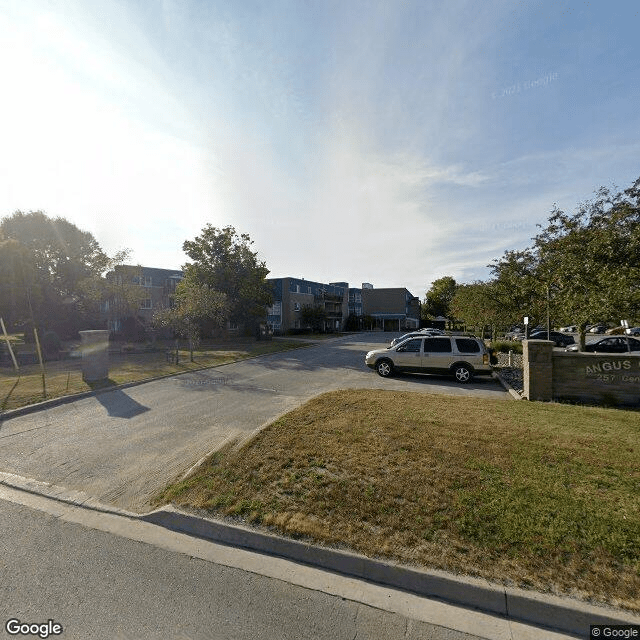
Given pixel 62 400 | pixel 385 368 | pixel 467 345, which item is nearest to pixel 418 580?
pixel 62 400

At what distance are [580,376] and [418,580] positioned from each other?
917cm

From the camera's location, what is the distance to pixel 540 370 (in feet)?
30.7

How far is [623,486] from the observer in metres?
3.97

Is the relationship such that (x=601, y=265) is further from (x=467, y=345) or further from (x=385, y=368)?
(x=385, y=368)

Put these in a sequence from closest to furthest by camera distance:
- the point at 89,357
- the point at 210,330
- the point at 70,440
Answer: the point at 70,440 → the point at 89,357 → the point at 210,330

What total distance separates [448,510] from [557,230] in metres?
17.1

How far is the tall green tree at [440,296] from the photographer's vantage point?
6650 centimetres

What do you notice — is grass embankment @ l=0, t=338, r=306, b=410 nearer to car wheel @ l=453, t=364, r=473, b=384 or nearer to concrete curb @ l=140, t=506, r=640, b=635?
concrete curb @ l=140, t=506, r=640, b=635

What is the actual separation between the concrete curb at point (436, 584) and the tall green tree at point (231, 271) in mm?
28163

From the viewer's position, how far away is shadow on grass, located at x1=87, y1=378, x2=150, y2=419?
8.40 meters

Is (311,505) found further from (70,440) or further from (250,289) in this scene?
(250,289)

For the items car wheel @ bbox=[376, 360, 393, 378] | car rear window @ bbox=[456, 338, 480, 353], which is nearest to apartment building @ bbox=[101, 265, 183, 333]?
car wheel @ bbox=[376, 360, 393, 378]

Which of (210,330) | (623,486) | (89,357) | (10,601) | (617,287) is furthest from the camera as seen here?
(210,330)

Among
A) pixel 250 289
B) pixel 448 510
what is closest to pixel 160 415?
pixel 448 510
